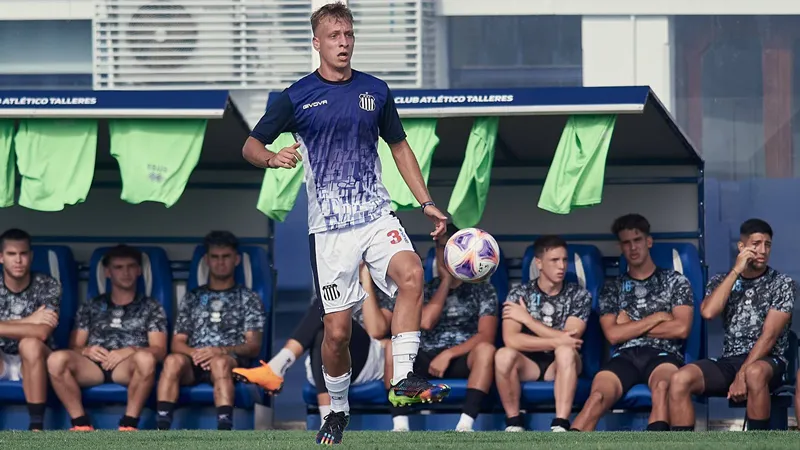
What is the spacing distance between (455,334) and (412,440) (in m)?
2.37

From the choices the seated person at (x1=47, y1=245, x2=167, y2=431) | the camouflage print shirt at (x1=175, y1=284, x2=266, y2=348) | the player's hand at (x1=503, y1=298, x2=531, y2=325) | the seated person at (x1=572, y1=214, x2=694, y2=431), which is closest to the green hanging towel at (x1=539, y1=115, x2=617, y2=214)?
the seated person at (x1=572, y1=214, x2=694, y2=431)

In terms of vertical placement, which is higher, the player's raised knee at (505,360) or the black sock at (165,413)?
the player's raised knee at (505,360)

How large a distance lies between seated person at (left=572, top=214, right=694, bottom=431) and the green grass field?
3.56 feet

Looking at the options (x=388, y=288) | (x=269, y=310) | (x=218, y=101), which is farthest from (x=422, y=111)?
(x=388, y=288)

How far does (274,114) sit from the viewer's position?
6934mm

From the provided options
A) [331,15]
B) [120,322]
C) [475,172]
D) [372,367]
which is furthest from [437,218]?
[120,322]

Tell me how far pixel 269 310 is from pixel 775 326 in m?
3.54

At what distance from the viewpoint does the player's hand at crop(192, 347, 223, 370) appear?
32.9ft

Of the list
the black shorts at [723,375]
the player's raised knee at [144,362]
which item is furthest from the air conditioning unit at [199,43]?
the black shorts at [723,375]

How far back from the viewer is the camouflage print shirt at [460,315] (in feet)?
33.1

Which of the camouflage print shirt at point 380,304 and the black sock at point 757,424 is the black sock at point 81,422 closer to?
the camouflage print shirt at point 380,304

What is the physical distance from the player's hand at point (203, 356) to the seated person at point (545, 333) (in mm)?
1948

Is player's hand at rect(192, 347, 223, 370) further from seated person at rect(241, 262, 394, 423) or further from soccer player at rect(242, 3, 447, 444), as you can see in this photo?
soccer player at rect(242, 3, 447, 444)

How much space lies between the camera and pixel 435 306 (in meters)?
10.1
